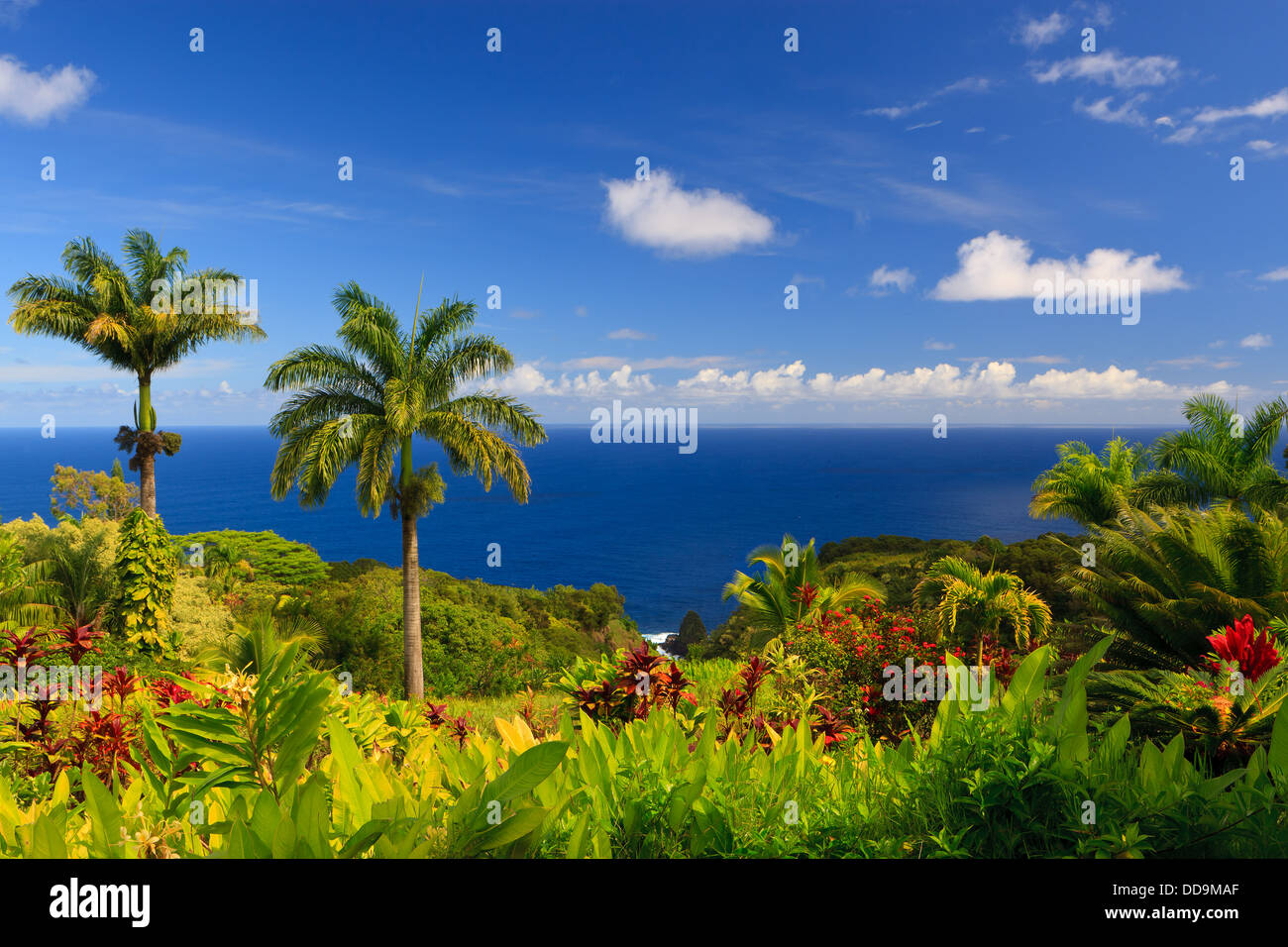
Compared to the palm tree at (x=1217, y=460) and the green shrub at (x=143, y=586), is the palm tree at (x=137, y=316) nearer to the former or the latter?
the green shrub at (x=143, y=586)

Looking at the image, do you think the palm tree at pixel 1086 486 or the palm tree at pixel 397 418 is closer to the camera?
the palm tree at pixel 397 418

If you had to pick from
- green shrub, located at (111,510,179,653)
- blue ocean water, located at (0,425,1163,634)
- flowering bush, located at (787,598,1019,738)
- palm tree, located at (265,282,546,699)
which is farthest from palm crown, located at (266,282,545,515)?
blue ocean water, located at (0,425,1163,634)

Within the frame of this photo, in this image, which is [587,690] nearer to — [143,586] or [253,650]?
[253,650]

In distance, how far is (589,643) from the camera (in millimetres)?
30344

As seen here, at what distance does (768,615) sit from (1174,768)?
12256 millimetres

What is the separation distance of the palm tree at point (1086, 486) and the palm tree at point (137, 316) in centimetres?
2428

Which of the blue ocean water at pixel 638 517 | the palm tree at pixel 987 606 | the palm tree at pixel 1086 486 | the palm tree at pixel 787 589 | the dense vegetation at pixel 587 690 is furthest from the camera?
the blue ocean water at pixel 638 517

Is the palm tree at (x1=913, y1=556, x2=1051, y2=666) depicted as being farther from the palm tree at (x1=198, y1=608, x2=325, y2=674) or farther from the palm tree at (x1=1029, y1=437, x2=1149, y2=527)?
the palm tree at (x1=198, y1=608, x2=325, y2=674)

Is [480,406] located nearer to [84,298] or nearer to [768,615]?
[768,615]

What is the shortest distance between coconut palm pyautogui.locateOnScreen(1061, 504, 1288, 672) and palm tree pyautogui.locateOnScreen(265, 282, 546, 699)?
36.1 ft

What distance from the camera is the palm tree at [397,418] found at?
14562 millimetres

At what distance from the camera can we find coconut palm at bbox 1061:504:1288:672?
6.68 m

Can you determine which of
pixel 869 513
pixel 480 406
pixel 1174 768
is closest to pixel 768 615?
pixel 480 406

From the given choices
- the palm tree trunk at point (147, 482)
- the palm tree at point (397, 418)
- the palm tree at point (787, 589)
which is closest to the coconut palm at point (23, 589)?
the palm tree trunk at point (147, 482)
